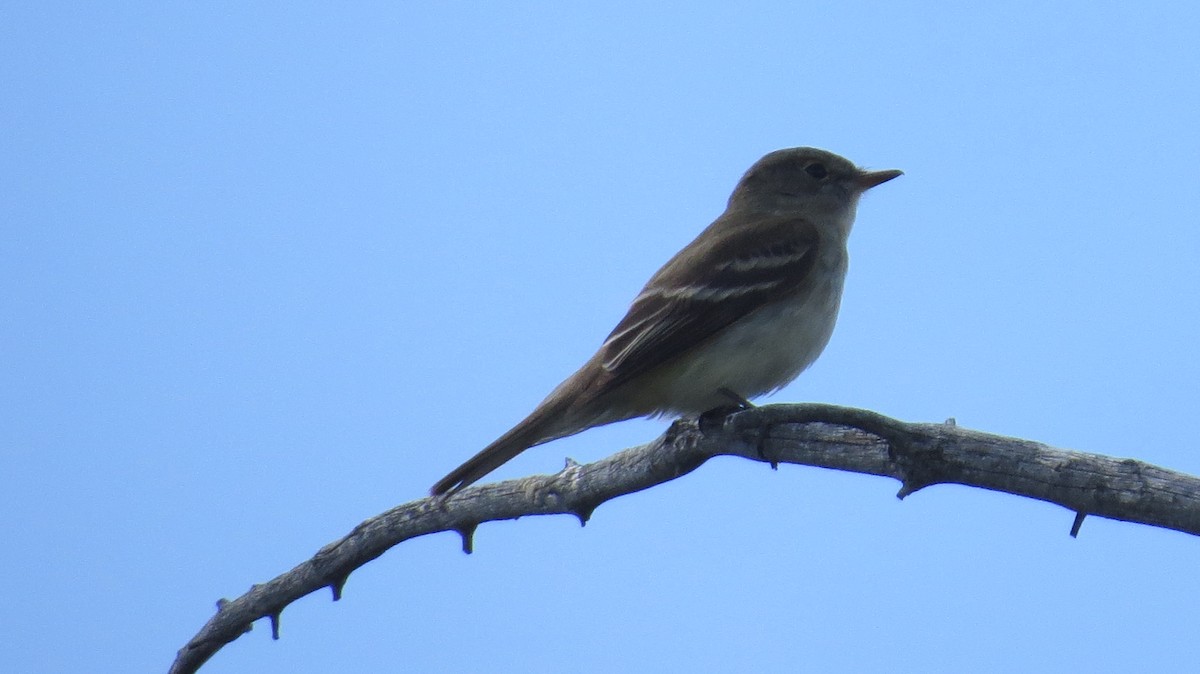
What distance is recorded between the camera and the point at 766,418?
574 cm

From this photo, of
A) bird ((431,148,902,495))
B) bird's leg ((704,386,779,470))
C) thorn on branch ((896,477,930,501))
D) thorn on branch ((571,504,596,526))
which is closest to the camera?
thorn on branch ((896,477,930,501))

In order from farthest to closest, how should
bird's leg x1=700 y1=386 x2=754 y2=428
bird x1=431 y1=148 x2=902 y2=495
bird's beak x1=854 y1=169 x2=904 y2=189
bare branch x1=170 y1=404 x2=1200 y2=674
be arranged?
bird's beak x1=854 y1=169 x2=904 y2=189 < bird x1=431 y1=148 x2=902 y2=495 < bird's leg x1=700 y1=386 x2=754 y2=428 < bare branch x1=170 y1=404 x2=1200 y2=674

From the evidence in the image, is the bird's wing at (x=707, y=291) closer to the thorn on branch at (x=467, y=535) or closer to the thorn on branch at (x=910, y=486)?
the thorn on branch at (x=467, y=535)

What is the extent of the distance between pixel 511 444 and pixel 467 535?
0.52 m

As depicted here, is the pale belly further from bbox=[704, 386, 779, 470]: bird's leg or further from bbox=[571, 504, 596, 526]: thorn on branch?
bbox=[571, 504, 596, 526]: thorn on branch

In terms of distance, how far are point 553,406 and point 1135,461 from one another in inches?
127

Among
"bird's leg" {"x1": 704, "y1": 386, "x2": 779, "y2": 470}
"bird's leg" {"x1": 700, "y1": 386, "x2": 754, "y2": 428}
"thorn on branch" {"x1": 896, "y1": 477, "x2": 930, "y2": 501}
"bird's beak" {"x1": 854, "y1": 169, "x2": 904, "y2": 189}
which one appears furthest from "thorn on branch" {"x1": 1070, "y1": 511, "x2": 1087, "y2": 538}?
"bird's beak" {"x1": 854, "y1": 169, "x2": 904, "y2": 189}

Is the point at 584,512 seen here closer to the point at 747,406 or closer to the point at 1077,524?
the point at 747,406

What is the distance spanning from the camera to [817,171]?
905 centimetres

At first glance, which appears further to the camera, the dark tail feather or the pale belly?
the pale belly

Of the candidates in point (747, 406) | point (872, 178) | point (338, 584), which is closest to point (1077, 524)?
point (747, 406)

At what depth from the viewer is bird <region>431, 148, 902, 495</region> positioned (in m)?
6.93

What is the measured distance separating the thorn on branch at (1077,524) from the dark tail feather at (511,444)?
2.84 meters

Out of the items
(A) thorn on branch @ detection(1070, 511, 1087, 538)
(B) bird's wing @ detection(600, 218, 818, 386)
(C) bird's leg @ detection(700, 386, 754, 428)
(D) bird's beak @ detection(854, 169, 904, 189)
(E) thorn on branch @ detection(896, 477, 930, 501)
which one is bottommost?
(A) thorn on branch @ detection(1070, 511, 1087, 538)
